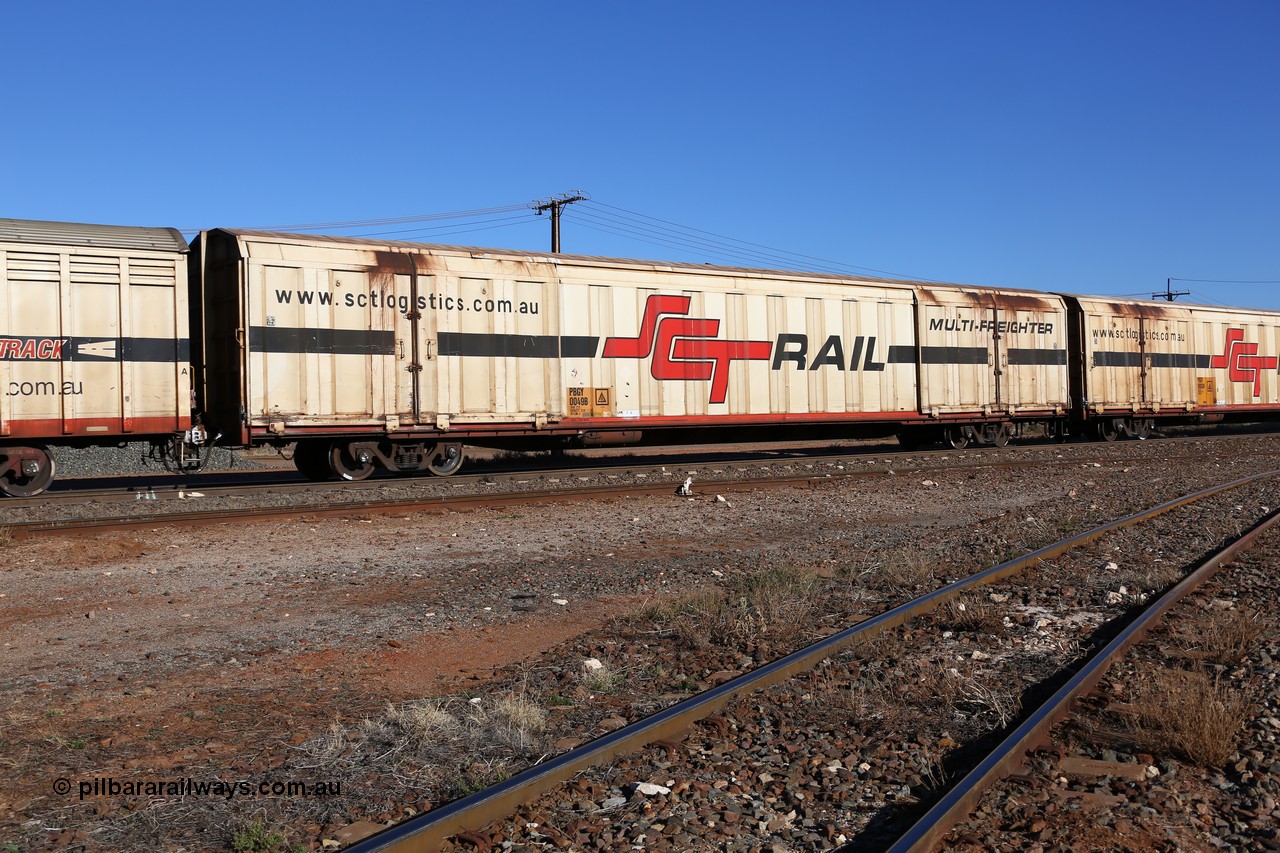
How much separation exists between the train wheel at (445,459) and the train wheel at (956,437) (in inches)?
457

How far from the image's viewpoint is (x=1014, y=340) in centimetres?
2192

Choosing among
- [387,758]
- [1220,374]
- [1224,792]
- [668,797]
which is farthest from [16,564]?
[1220,374]

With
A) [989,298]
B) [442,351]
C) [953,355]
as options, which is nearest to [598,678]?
[442,351]

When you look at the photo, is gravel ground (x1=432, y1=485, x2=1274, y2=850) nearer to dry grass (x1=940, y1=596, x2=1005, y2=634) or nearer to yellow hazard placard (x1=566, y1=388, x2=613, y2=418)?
dry grass (x1=940, y1=596, x2=1005, y2=634)

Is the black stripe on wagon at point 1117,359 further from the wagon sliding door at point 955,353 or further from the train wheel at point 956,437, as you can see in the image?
the train wheel at point 956,437

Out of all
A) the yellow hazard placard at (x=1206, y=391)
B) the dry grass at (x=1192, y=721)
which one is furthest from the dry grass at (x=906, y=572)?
the yellow hazard placard at (x=1206, y=391)

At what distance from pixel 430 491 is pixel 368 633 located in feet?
24.3

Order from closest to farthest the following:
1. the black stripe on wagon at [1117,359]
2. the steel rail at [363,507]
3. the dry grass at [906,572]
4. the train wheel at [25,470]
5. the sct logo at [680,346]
A: the dry grass at [906,572] < the steel rail at [363,507] < the train wheel at [25,470] < the sct logo at [680,346] < the black stripe on wagon at [1117,359]

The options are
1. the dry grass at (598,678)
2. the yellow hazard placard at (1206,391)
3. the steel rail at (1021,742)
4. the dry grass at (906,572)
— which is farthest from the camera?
the yellow hazard placard at (1206,391)

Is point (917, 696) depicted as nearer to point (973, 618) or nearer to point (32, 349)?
point (973, 618)

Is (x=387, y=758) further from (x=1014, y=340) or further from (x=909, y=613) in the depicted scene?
(x=1014, y=340)

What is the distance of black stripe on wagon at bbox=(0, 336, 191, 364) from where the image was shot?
12180 mm

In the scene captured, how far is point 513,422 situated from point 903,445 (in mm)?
11722

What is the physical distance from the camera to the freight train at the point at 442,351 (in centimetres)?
1267
